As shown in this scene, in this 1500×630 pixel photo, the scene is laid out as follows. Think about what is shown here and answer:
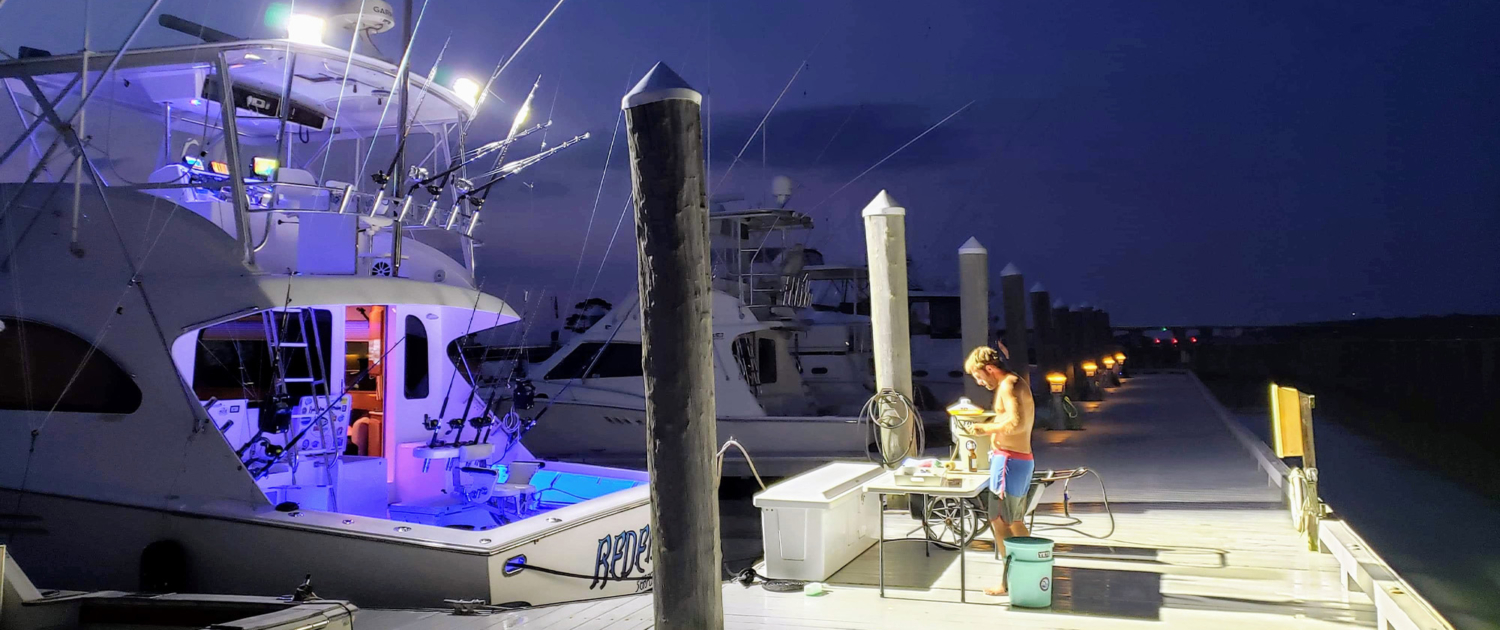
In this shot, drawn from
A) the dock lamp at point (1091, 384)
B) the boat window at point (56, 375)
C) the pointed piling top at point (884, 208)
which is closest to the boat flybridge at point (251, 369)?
the boat window at point (56, 375)

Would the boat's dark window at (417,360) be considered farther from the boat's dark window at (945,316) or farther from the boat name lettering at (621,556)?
the boat's dark window at (945,316)

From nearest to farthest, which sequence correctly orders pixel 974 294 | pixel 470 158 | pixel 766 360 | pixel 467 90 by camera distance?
pixel 470 158 → pixel 467 90 → pixel 974 294 → pixel 766 360

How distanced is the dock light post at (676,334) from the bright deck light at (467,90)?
6149mm

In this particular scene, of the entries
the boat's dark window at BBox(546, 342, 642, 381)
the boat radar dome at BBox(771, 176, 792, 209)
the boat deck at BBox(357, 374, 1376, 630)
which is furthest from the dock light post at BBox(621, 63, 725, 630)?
the boat radar dome at BBox(771, 176, 792, 209)

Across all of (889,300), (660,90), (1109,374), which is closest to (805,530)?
(889,300)

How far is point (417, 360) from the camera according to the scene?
9.18m

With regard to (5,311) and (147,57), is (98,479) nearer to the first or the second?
(5,311)

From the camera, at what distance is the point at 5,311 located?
21.2 feet

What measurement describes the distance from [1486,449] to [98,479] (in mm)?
40814

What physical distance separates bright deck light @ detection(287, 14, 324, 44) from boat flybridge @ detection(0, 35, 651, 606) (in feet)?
0.52

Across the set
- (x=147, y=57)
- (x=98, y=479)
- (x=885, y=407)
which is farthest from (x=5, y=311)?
(x=885, y=407)

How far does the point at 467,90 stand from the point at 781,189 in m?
10.2

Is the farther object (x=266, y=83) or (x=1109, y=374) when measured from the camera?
(x=1109, y=374)

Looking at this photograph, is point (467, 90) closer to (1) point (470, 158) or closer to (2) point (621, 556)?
(1) point (470, 158)
